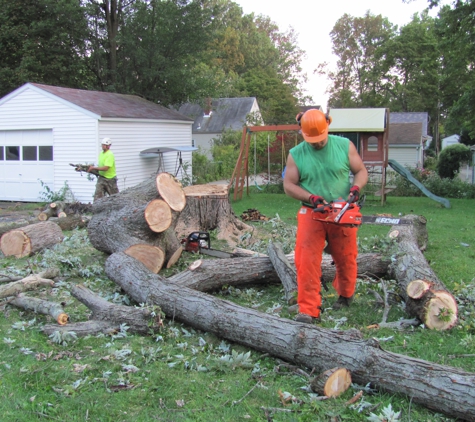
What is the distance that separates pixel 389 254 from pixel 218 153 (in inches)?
898

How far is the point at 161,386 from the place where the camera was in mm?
3314

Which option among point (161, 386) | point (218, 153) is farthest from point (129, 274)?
point (218, 153)

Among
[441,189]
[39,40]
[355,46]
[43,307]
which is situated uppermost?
[355,46]

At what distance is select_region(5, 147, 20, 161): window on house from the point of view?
15.8 meters

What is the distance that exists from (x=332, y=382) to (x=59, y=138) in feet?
44.5

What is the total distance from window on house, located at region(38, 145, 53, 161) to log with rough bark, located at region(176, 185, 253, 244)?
25.5 ft

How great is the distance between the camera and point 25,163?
15664 millimetres

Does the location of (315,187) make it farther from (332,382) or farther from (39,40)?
(39,40)

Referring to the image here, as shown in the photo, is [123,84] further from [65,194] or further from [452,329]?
[452,329]

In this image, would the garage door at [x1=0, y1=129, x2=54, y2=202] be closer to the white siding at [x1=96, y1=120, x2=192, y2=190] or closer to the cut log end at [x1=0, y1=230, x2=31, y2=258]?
the white siding at [x1=96, y1=120, x2=192, y2=190]

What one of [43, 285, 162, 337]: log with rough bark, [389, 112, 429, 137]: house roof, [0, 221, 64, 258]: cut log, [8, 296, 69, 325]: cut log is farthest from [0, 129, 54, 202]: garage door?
[389, 112, 429, 137]: house roof

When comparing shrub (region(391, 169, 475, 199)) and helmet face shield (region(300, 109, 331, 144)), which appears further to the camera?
shrub (region(391, 169, 475, 199))

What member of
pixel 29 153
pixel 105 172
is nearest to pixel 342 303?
pixel 105 172

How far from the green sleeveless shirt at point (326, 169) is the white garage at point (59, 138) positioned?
11.1 metres
